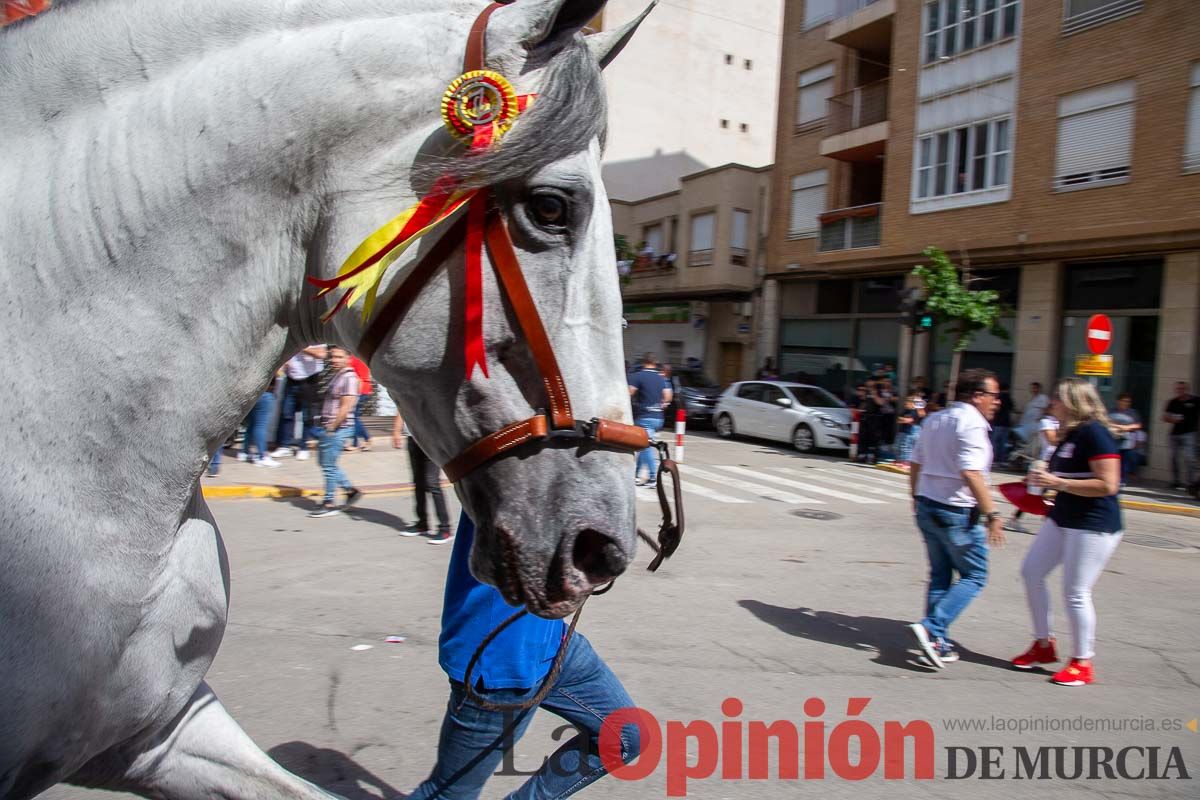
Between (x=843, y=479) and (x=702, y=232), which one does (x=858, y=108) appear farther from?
(x=843, y=479)

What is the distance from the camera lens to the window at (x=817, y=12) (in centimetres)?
2376

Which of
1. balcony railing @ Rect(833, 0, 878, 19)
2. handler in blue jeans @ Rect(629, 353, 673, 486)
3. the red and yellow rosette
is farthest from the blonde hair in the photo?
balcony railing @ Rect(833, 0, 878, 19)

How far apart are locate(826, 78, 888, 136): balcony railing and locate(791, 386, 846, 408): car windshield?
29.1 feet

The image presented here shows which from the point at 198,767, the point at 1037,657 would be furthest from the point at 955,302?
the point at 198,767

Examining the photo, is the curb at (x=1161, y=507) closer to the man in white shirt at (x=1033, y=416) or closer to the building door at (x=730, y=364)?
the man in white shirt at (x=1033, y=416)

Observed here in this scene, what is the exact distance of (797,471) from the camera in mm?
14172

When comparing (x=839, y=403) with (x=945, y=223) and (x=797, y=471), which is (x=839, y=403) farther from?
(x=945, y=223)

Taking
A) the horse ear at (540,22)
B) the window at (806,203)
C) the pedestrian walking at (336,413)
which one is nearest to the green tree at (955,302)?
the window at (806,203)

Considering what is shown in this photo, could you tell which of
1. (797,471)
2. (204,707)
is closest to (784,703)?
(204,707)

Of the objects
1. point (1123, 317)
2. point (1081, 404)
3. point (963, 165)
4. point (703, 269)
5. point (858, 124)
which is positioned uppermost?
point (858, 124)

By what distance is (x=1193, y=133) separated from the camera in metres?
14.8

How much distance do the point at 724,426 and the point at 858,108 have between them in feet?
34.6

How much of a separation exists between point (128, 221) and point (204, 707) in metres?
1.07

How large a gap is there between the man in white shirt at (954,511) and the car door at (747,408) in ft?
44.6
